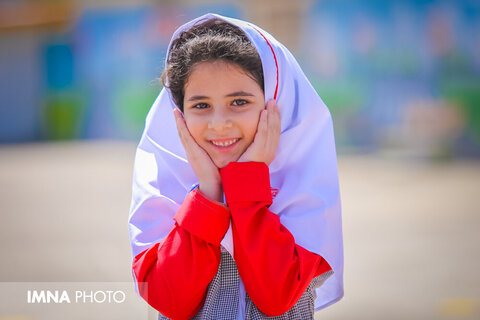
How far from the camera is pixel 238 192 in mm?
1744

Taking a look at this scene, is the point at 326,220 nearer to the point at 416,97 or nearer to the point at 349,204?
the point at 349,204

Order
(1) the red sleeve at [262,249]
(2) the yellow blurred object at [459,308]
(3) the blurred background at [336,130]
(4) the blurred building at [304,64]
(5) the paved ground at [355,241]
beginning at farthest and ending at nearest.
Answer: (4) the blurred building at [304,64] → (3) the blurred background at [336,130] → (5) the paved ground at [355,241] → (2) the yellow blurred object at [459,308] → (1) the red sleeve at [262,249]

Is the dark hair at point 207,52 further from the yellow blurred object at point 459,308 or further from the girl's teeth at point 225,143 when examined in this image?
the yellow blurred object at point 459,308

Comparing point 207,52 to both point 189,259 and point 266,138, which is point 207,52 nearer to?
point 266,138

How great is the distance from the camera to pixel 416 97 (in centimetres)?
1340

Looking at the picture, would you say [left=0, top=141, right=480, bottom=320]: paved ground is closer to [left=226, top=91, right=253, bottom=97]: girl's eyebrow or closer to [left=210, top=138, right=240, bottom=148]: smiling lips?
[left=210, top=138, right=240, bottom=148]: smiling lips

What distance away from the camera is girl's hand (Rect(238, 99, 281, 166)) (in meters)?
1.81

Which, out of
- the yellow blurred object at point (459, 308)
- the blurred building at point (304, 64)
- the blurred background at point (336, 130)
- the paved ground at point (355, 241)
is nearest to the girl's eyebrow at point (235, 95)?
the paved ground at point (355, 241)

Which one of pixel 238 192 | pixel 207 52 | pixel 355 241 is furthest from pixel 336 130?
pixel 238 192

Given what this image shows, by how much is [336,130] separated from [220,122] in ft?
42.7

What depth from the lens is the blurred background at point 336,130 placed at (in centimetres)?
459

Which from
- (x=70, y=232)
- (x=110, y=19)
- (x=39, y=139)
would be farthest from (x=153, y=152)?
(x=39, y=139)

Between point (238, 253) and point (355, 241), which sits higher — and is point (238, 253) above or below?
above

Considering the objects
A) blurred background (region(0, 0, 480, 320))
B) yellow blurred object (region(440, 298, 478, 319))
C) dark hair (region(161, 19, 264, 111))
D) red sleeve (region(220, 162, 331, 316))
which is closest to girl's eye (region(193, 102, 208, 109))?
dark hair (region(161, 19, 264, 111))
